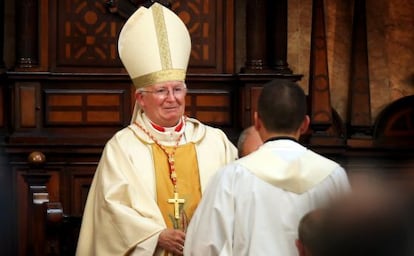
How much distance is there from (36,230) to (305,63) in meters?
2.82

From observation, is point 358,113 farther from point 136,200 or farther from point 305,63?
point 136,200

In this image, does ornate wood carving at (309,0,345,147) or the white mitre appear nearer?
the white mitre

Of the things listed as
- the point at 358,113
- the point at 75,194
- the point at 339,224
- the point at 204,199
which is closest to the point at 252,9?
the point at 358,113

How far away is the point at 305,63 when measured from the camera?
7207mm

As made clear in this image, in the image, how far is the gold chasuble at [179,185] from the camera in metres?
4.54

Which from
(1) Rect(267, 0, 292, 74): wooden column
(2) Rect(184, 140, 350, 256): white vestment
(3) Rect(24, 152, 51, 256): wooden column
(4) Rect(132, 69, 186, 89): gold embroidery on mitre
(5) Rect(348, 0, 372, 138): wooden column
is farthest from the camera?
(5) Rect(348, 0, 372, 138): wooden column

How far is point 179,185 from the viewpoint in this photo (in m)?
4.62

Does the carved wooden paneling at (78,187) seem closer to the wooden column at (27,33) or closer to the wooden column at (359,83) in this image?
the wooden column at (27,33)

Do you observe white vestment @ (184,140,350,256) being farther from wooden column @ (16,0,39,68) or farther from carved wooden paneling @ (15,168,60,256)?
wooden column @ (16,0,39,68)

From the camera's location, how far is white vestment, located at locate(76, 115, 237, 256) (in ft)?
14.4

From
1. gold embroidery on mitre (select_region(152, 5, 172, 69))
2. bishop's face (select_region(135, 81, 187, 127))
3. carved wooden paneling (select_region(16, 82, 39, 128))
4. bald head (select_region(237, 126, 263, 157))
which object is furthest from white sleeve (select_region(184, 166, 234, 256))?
carved wooden paneling (select_region(16, 82, 39, 128))

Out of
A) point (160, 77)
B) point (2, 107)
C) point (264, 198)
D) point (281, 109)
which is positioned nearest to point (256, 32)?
point (2, 107)

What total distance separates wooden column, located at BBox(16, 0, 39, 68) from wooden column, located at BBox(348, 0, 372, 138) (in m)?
2.47

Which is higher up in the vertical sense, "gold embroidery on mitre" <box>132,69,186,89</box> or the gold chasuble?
"gold embroidery on mitre" <box>132,69,186,89</box>
